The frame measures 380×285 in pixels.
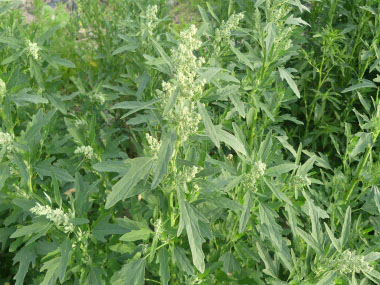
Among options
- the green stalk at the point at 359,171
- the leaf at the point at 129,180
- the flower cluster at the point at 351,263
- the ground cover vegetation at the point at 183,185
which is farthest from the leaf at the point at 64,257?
the green stalk at the point at 359,171

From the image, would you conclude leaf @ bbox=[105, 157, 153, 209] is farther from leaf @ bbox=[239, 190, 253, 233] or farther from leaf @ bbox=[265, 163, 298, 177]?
leaf @ bbox=[265, 163, 298, 177]

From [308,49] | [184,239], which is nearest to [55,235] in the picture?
[184,239]

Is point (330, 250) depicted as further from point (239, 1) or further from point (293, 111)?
point (239, 1)

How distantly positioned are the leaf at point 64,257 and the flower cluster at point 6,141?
635 mm

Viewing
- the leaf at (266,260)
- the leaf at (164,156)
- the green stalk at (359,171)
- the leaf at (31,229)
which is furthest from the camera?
the green stalk at (359,171)

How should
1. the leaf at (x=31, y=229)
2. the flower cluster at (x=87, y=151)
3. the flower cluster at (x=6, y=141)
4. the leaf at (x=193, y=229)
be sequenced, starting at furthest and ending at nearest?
the flower cluster at (x=87, y=151)
the flower cluster at (x=6, y=141)
the leaf at (x=31, y=229)
the leaf at (x=193, y=229)

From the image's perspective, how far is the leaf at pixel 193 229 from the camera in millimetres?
1565

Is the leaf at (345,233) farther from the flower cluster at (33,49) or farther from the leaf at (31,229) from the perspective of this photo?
the flower cluster at (33,49)

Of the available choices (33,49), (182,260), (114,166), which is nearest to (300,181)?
(182,260)

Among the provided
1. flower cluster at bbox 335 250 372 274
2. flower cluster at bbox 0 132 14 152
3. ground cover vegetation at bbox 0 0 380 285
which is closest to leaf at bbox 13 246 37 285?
ground cover vegetation at bbox 0 0 380 285

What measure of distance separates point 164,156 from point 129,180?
0.59 ft

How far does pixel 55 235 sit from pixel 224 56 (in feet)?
5.10

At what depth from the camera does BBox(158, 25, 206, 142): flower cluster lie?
5.01ft

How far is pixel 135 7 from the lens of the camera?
346cm
